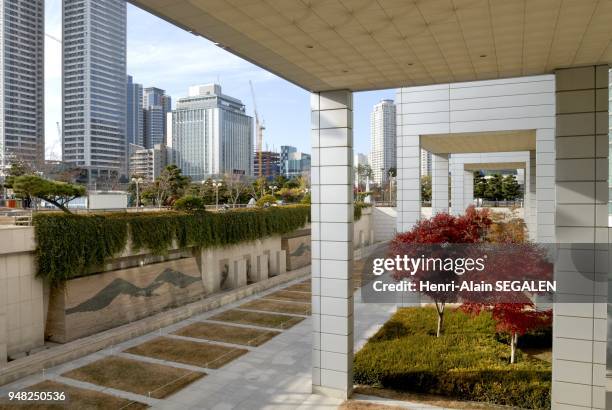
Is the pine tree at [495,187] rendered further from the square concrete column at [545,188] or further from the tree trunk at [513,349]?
the tree trunk at [513,349]

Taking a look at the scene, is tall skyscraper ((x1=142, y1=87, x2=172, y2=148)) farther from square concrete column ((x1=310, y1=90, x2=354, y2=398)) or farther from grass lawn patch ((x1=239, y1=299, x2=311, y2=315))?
square concrete column ((x1=310, y1=90, x2=354, y2=398))

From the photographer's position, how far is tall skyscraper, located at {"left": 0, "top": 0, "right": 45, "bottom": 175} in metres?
58.8

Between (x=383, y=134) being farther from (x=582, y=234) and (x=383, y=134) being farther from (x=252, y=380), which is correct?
(x=582, y=234)

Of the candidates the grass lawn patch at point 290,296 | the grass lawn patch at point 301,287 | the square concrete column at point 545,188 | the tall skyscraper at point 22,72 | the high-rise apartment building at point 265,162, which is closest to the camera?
the square concrete column at point 545,188

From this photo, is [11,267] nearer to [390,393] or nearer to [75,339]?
[75,339]

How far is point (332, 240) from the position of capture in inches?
373

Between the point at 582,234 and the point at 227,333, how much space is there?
1119cm

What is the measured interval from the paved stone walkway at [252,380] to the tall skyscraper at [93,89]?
69.5 metres

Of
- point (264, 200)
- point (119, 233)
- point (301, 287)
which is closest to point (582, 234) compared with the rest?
point (119, 233)

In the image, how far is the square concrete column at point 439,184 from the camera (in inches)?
841

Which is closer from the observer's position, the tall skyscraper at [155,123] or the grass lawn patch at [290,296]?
the grass lawn patch at [290,296]

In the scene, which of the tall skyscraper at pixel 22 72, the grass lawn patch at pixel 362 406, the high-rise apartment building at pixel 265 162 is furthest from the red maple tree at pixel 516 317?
the high-rise apartment building at pixel 265 162

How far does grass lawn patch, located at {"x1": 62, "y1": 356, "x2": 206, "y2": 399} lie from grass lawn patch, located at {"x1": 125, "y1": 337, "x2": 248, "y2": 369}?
24.2 inches

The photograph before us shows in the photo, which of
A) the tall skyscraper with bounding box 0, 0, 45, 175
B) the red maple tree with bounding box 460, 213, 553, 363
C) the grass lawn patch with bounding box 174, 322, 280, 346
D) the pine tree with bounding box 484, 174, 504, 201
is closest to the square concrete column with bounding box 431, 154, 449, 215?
the red maple tree with bounding box 460, 213, 553, 363
